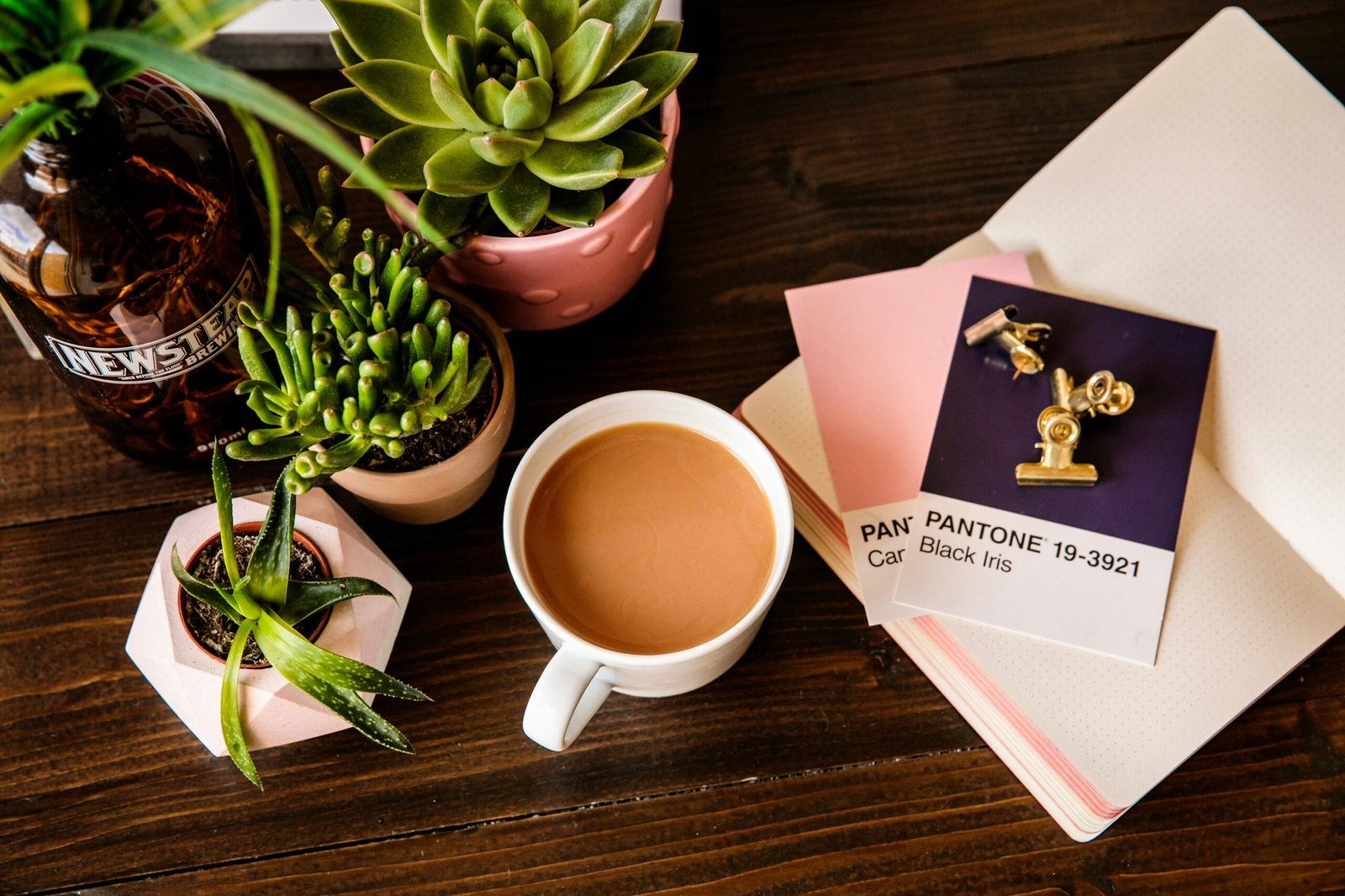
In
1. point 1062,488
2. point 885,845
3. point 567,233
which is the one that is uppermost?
point 567,233

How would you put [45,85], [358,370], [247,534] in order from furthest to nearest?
[247,534] < [358,370] < [45,85]

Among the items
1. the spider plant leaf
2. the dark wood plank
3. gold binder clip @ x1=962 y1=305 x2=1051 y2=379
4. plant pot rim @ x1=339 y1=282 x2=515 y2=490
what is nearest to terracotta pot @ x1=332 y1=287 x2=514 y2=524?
plant pot rim @ x1=339 y1=282 x2=515 y2=490

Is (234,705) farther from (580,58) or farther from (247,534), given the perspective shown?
(580,58)

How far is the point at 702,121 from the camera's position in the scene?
0.82 m

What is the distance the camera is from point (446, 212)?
59cm

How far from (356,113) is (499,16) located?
0.11 metres

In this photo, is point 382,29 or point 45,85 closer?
point 45,85

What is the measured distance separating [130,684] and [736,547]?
1.40ft

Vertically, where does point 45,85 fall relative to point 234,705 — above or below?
above

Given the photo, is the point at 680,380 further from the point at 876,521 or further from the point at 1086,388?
the point at 1086,388

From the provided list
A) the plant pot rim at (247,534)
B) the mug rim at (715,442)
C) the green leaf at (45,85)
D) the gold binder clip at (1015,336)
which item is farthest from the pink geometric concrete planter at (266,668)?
the gold binder clip at (1015,336)

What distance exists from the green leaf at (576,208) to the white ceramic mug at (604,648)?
4.4 inches

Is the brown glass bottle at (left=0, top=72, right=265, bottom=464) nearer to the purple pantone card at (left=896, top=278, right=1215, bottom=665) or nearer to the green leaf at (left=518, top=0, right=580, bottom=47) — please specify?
the green leaf at (left=518, top=0, right=580, bottom=47)

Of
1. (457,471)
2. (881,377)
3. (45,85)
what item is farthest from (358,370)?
(881,377)
